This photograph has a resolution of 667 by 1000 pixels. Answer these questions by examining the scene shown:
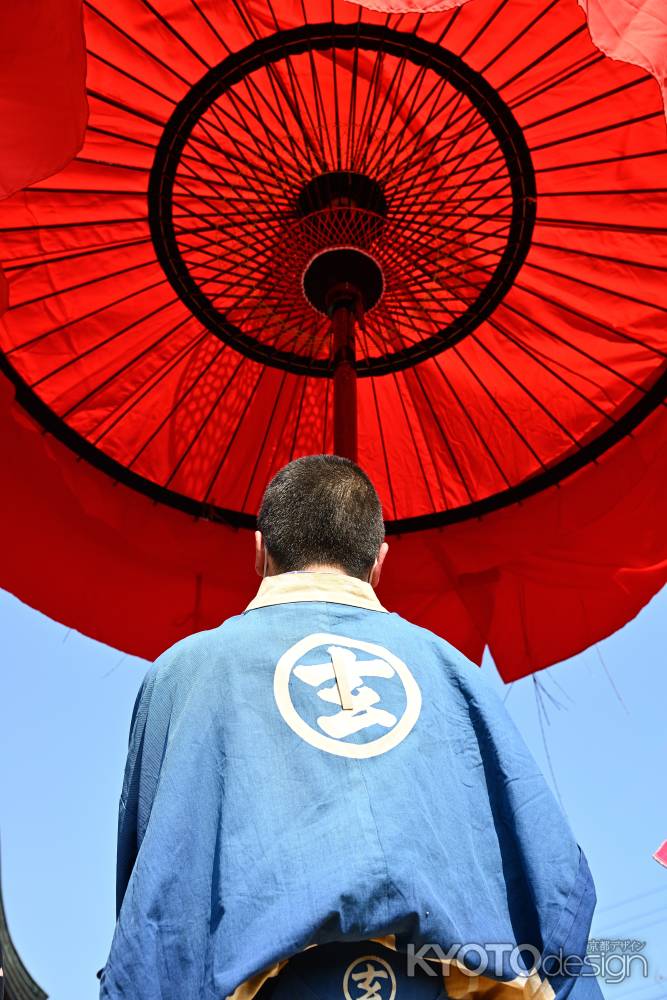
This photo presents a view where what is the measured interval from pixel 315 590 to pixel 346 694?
7.5 inches

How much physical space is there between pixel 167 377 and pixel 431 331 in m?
1.04

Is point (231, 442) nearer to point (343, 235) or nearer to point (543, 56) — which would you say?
point (343, 235)

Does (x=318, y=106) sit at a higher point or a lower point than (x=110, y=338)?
higher

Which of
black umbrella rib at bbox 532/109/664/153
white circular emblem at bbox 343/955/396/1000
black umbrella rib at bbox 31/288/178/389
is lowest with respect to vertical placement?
white circular emblem at bbox 343/955/396/1000

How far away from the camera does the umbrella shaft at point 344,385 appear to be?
326 cm

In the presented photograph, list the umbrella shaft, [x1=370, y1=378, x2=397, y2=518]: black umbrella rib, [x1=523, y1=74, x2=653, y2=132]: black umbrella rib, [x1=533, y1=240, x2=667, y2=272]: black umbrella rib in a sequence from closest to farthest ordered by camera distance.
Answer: the umbrella shaft
[x1=523, y1=74, x2=653, y2=132]: black umbrella rib
[x1=533, y1=240, x2=667, y2=272]: black umbrella rib
[x1=370, y1=378, x2=397, y2=518]: black umbrella rib

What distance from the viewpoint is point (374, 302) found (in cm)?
369

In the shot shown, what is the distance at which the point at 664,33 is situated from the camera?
2.11 m

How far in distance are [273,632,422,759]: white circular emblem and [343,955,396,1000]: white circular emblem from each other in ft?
0.76

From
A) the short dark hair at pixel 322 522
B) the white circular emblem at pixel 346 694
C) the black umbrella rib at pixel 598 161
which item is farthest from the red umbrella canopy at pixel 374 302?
the white circular emblem at pixel 346 694

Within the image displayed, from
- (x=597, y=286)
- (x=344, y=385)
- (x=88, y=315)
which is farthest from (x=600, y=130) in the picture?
(x=88, y=315)

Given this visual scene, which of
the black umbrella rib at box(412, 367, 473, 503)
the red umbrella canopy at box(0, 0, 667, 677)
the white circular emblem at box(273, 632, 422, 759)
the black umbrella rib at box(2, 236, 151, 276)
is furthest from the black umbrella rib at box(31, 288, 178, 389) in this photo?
the white circular emblem at box(273, 632, 422, 759)

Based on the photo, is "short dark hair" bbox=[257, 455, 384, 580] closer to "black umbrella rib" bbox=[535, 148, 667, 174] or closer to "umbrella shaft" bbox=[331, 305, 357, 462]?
"umbrella shaft" bbox=[331, 305, 357, 462]

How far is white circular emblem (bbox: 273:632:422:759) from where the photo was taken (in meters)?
1.31
